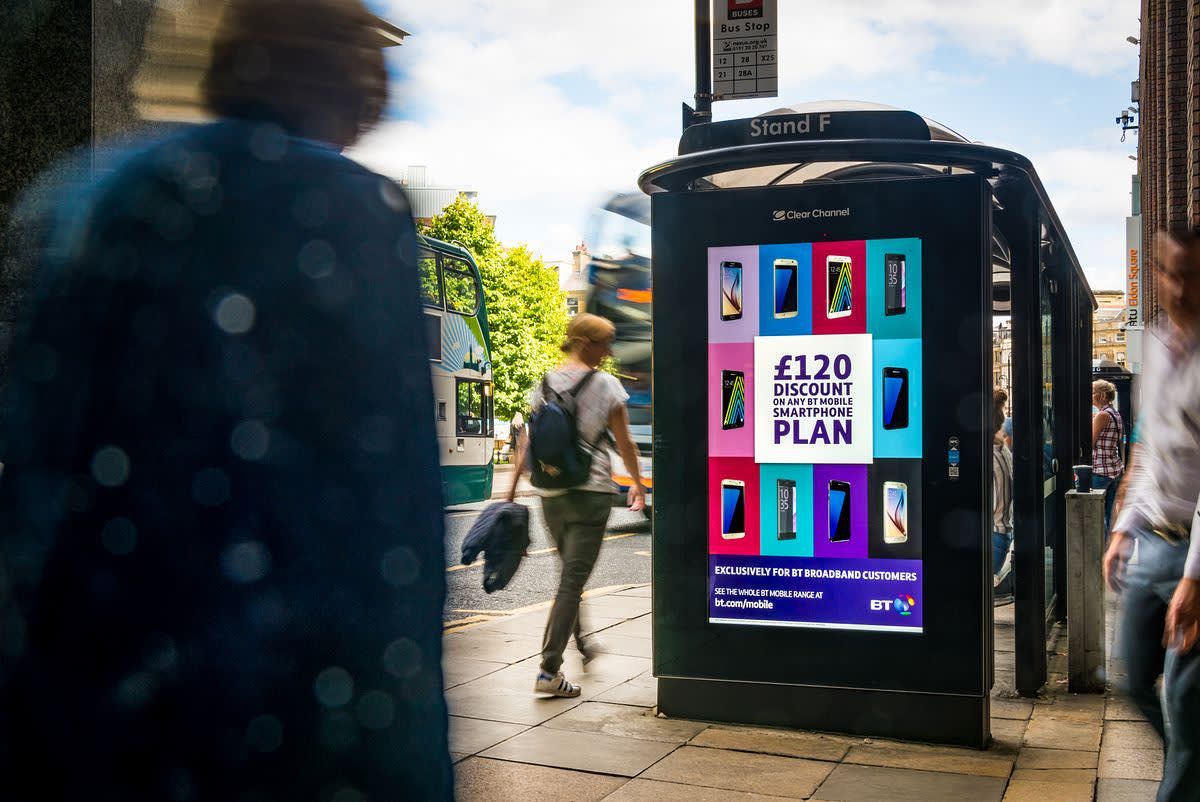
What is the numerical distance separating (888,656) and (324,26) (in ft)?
14.8

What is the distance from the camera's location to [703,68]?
7469 millimetres

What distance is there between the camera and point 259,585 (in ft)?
3.18

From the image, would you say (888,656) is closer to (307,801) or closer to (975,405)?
(975,405)

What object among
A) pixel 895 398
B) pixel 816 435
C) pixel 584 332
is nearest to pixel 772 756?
pixel 816 435

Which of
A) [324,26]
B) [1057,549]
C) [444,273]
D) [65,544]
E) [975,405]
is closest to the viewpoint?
[65,544]

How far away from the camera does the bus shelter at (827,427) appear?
498 centimetres

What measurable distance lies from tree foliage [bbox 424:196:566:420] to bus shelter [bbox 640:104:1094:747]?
158 ft

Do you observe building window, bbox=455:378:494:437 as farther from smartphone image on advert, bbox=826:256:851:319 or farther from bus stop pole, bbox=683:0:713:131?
smartphone image on advert, bbox=826:256:851:319

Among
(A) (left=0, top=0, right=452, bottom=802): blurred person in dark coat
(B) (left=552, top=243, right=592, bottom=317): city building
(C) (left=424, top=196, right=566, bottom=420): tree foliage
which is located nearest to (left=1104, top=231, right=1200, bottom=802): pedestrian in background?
(A) (left=0, top=0, right=452, bottom=802): blurred person in dark coat

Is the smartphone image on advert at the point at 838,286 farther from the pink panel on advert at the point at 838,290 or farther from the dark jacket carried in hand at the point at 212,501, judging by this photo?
the dark jacket carried in hand at the point at 212,501

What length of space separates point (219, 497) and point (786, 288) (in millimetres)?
4467

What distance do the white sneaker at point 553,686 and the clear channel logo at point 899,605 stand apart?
1802 millimetres

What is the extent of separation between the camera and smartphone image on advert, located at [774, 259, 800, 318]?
17.1 feet

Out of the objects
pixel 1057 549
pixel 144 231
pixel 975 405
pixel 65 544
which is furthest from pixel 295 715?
pixel 1057 549
